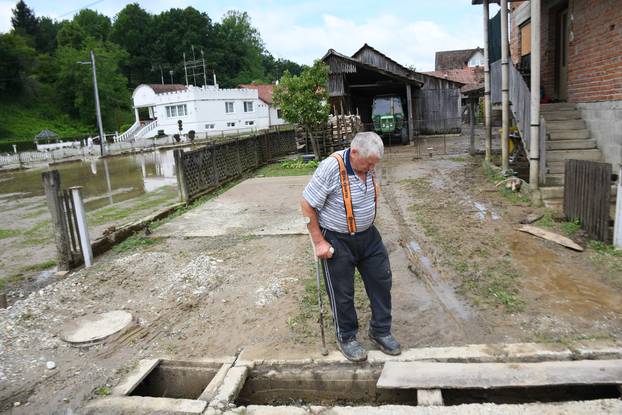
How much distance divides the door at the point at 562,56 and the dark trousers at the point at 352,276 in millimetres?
10282

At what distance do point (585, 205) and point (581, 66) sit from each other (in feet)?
16.1

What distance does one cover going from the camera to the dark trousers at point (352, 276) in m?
3.66

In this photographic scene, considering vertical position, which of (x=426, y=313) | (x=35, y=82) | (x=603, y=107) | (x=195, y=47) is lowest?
(x=426, y=313)

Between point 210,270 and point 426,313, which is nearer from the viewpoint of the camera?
point 426,313

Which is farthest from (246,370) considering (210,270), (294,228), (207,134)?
(207,134)

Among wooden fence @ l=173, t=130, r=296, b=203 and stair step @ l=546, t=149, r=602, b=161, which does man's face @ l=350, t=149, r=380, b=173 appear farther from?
wooden fence @ l=173, t=130, r=296, b=203

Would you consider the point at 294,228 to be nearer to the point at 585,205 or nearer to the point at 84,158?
the point at 585,205

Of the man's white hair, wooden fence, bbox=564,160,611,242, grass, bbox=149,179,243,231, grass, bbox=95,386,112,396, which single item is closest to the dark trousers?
the man's white hair

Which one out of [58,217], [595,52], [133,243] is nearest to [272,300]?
[58,217]

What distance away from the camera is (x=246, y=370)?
12.2 ft

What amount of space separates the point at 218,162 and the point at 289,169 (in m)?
3.79

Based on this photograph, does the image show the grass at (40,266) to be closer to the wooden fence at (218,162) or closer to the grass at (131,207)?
the grass at (131,207)

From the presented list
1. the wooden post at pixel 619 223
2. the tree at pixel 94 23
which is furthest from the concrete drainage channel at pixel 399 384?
the tree at pixel 94 23

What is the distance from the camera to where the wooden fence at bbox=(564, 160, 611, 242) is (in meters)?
6.09
